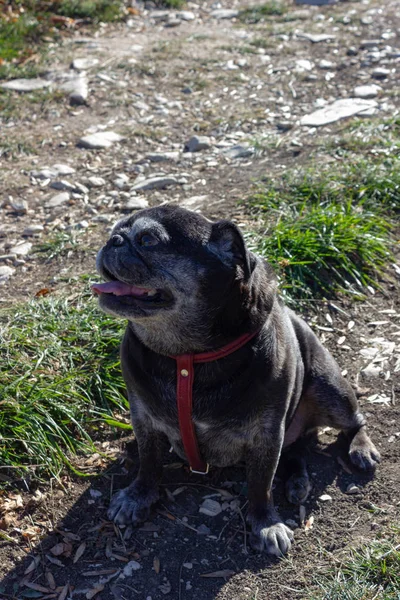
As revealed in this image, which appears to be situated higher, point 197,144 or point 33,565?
point 197,144

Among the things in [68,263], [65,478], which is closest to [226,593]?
[65,478]

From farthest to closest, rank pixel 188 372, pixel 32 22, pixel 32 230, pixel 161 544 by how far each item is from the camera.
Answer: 1. pixel 32 22
2. pixel 32 230
3. pixel 161 544
4. pixel 188 372

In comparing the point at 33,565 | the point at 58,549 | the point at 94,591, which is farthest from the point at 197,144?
the point at 94,591

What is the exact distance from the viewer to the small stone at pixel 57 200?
6.93 metres

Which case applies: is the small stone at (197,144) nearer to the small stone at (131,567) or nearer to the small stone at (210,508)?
the small stone at (210,508)

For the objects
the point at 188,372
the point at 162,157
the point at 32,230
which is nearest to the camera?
the point at 188,372

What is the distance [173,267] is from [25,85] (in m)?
5.98

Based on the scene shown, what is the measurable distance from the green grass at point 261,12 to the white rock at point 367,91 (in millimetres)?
2879

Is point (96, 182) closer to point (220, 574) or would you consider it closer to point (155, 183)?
point (155, 183)

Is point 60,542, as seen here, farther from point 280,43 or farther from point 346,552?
point 280,43

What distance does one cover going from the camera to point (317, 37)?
1054cm

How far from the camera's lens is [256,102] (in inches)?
349

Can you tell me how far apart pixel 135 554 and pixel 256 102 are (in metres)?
6.03

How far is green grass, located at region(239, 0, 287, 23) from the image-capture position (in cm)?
1132
